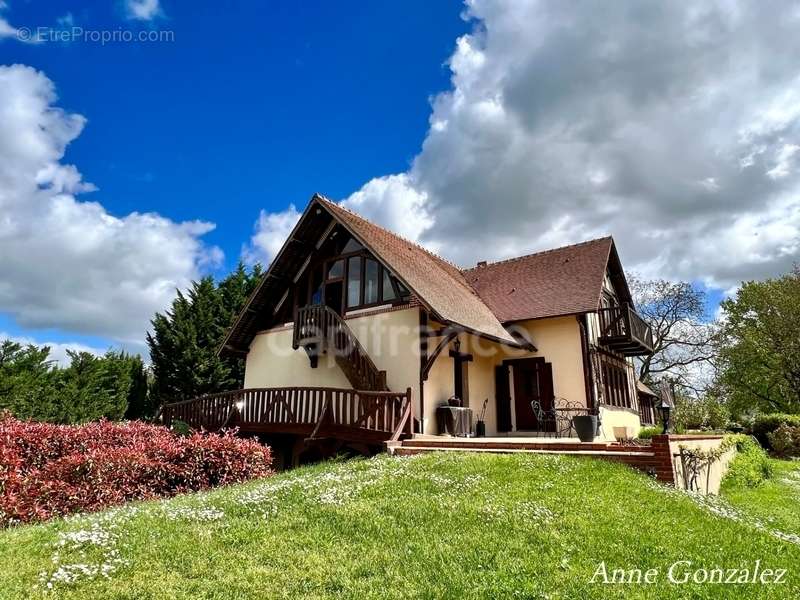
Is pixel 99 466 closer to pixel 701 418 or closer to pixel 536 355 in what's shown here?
pixel 536 355

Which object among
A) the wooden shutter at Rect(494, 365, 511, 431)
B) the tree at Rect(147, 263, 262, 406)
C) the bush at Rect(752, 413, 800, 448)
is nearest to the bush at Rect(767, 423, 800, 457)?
the bush at Rect(752, 413, 800, 448)

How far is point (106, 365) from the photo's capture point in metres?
21.9

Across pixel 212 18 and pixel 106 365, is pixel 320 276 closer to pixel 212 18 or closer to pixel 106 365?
pixel 212 18

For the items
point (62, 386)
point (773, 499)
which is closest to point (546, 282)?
point (773, 499)

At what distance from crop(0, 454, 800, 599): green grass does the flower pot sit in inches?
124

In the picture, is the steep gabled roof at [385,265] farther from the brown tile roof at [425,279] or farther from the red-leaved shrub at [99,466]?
the red-leaved shrub at [99,466]

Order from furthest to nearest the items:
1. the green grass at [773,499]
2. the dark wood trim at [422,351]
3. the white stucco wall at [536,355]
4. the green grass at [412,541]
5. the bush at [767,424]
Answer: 1. the bush at [767,424]
2. the white stucco wall at [536,355]
3. the dark wood trim at [422,351]
4. the green grass at [773,499]
5. the green grass at [412,541]

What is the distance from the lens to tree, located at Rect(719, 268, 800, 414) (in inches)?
1198

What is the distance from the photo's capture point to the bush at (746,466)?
13.6 metres

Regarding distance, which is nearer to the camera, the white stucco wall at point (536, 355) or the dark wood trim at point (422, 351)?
the dark wood trim at point (422, 351)

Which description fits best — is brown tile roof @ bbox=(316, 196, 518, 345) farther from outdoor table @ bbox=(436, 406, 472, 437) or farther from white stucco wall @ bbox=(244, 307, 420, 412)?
outdoor table @ bbox=(436, 406, 472, 437)

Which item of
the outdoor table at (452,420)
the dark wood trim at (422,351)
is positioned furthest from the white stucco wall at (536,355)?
the dark wood trim at (422,351)

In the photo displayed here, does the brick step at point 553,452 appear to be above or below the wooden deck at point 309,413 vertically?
below

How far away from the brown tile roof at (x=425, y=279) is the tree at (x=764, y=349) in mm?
22484
